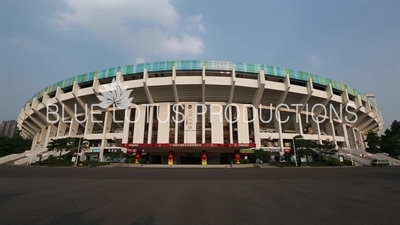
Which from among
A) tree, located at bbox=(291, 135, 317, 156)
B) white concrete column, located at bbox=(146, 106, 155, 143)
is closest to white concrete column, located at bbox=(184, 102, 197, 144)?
white concrete column, located at bbox=(146, 106, 155, 143)

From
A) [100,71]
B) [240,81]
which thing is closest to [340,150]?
[240,81]

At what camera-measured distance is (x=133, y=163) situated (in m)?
33.6

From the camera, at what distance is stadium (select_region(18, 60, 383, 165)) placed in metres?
34.4

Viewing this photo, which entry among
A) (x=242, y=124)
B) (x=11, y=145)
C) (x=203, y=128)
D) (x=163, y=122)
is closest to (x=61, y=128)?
(x=11, y=145)

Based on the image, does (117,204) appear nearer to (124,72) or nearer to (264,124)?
(124,72)

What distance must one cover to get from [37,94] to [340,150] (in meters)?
66.4

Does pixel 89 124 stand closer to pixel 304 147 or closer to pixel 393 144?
pixel 304 147

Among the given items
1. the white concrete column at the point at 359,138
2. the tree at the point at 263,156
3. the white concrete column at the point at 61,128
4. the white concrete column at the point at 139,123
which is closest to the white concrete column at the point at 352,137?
the white concrete column at the point at 359,138

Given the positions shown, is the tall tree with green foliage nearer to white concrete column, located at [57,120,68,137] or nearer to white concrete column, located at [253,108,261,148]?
white concrete column, located at [57,120,68,137]
